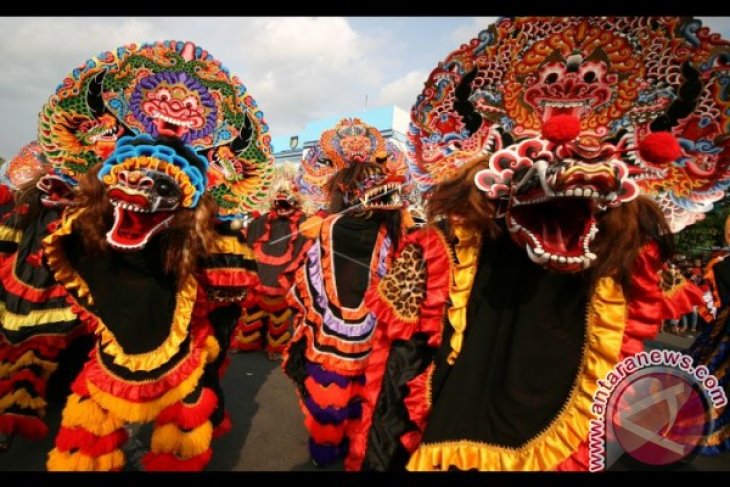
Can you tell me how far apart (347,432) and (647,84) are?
2.87 meters

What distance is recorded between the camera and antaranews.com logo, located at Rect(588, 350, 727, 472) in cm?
120

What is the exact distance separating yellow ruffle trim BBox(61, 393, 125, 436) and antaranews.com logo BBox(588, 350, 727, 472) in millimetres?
2296

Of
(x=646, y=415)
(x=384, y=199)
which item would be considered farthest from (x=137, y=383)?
(x=646, y=415)

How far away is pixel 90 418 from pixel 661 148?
2832mm

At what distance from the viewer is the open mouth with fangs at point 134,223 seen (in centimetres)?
208

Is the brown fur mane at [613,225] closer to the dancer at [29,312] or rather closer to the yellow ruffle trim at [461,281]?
the yellow ruffle trim at [461,281]

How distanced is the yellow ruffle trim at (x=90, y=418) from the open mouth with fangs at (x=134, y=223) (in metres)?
0.88

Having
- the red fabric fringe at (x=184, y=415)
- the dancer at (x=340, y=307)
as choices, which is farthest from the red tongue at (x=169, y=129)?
the red fabric fringe at (x=184, y=415)

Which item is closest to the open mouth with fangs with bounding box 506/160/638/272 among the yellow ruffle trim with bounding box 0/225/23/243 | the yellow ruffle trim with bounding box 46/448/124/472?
the yellow ruffle trim with bounding box 46/448/124/472

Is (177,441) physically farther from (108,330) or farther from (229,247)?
(229,247)

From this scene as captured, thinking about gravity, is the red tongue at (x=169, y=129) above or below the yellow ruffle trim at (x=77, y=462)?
above

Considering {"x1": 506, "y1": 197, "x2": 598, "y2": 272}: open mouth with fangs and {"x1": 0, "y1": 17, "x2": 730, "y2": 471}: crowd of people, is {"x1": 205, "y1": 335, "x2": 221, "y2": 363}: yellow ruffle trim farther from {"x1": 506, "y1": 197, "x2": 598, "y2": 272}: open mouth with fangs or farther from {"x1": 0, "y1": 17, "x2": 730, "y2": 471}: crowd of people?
{"x1": 506, "y1": 197, "x2": 598, "y2": 272}: open mouth with fangs

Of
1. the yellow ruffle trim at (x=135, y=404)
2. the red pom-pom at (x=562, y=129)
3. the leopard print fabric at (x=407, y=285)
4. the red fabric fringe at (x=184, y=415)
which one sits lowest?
the red fabric fringe at (x=184, y=415)

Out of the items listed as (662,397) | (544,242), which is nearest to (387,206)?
(544,242)
